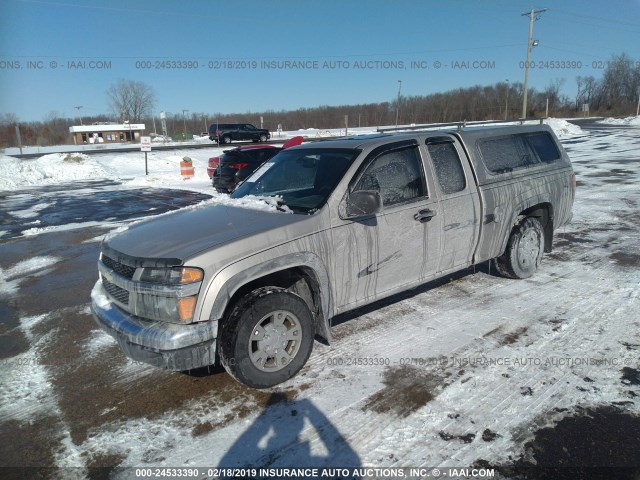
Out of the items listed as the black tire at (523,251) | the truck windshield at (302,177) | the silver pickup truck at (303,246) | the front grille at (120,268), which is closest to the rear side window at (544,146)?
the silver pickup truck at (303,246)

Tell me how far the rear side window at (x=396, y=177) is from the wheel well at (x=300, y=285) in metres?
0.90

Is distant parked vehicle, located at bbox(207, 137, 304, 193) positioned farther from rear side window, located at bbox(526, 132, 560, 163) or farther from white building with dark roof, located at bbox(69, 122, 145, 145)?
white building with dark roof, located at bbox(69, 122, 145, 145)

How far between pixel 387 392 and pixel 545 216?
3715mm

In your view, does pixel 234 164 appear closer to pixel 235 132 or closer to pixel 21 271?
pixel 21 271

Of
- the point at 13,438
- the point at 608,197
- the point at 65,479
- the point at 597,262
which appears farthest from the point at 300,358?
the point at 608,197

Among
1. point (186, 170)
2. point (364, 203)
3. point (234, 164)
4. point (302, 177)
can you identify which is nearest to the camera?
point (364, 203)

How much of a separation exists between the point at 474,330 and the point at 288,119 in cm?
8941

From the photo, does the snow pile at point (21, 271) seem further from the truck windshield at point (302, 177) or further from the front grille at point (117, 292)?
the truck windshield at point (302, 177)

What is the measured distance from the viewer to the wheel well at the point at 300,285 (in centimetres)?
335

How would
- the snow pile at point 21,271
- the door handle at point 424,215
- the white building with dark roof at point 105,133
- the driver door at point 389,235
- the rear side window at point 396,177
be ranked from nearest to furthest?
the driver door at point 389,235
the rear side window at point 396,177
the door handle at point 424,215
the snow pile at point 21,271
the white building with dark roof at point 105,133

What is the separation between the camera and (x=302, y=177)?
416 centimetres

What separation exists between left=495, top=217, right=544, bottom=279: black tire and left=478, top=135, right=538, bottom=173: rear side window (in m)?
0.74

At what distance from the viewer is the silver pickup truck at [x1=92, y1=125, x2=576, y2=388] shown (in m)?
2.94

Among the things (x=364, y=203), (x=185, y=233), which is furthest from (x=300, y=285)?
(x=185, y=233)
